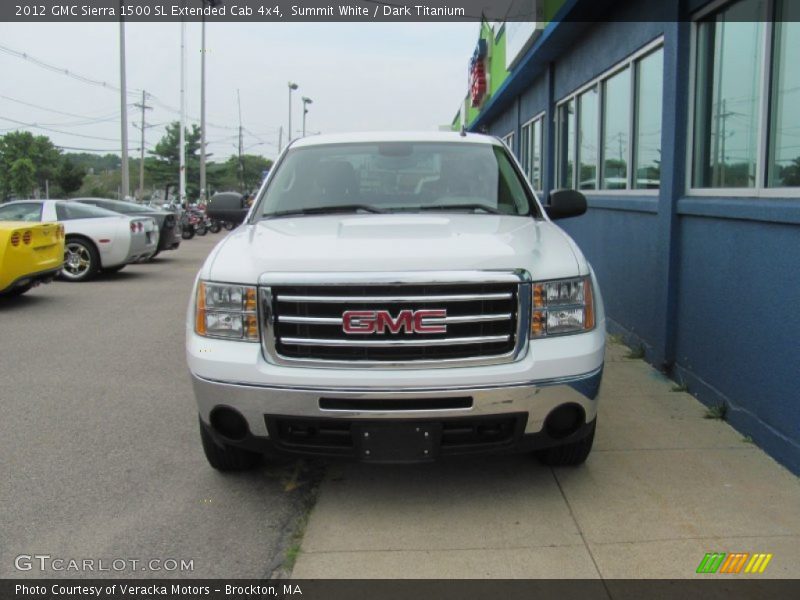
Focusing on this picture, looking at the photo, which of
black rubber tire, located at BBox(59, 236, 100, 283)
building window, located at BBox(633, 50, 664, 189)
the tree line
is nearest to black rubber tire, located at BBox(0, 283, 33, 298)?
black rubber tire, located at BBox(59, 236, 100, 283)

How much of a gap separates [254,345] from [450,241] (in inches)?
42.3

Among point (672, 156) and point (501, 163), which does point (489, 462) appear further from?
point (672, 156)

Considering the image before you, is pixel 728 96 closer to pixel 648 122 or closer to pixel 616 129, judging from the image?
pixel 648 122

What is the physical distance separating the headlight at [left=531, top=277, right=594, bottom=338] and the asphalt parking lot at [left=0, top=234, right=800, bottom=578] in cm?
91

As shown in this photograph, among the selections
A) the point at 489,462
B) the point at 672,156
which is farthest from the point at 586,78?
the point at 489,462

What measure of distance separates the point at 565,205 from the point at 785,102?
1422mm

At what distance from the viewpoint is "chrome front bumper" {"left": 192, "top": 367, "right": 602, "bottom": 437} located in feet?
11.4

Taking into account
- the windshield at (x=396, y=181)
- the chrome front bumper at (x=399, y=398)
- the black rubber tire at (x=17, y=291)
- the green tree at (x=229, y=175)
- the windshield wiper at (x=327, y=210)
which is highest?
the green tree at (x=229, y=175)

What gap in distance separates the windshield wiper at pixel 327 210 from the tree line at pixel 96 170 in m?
55.5

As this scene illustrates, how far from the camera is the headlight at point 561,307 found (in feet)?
11.9

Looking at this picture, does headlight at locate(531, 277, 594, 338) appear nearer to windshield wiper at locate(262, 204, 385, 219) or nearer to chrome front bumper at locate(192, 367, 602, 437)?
chrome front bumper at locate(192, 367, 602, 437)

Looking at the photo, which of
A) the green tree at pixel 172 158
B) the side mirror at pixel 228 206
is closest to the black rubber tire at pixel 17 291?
the side mirror at pixel 228 206

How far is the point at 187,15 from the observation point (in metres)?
37.2

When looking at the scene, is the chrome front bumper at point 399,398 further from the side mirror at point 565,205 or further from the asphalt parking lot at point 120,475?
the side mirror at point 565,205
